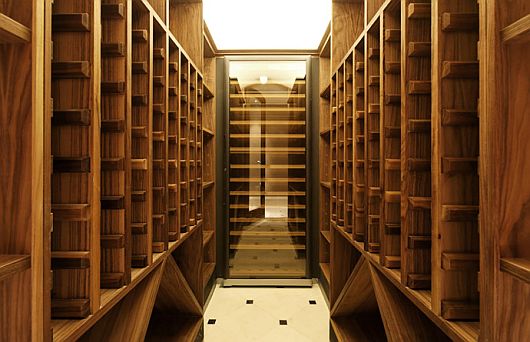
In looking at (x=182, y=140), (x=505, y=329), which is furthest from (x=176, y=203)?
(x=505, y=329)

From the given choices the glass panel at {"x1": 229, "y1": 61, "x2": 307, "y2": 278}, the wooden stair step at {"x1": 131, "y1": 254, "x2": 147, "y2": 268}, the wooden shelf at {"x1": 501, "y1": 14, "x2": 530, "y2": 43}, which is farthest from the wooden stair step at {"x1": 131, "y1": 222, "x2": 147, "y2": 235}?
the glass panel at {"x1": 229, "y1": 61, "x2": 307, "y2": 278}

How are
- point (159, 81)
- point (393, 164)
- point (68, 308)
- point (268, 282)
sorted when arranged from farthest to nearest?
point (268, 282) → point (159, 81) → point (393, 164) → point (68, 308)

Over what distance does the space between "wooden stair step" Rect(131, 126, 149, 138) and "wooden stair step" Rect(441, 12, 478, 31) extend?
3.93 ft

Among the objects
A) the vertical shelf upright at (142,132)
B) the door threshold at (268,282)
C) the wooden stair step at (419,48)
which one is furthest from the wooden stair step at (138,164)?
the door threshold at (268,282)

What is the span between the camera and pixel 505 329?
2.91ft

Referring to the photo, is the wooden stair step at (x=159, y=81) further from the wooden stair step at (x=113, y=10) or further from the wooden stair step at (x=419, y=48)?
the wooden stair step at (x=419, y=48)

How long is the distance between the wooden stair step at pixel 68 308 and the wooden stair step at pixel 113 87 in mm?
715

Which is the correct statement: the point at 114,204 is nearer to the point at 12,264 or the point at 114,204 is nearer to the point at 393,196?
the point at 12,264

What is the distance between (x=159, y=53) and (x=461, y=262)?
159 centimetres

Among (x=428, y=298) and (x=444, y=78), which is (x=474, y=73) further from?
(x=428, y=298)

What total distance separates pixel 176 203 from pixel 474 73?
5.41 feet

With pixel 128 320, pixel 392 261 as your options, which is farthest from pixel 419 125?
pixel 128 320

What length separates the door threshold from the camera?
4.12 meters

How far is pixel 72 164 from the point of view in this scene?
1149 millimetres
